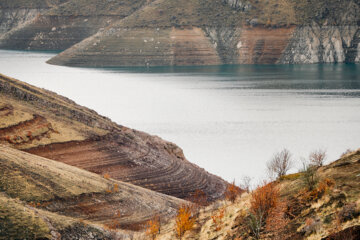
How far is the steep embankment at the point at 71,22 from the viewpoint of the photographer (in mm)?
182750

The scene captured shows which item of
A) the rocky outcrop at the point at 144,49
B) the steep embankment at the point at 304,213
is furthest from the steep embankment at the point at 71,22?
the steep embankment at the point at 304,213

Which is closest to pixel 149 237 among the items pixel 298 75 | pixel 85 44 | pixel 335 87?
pixel 335 87

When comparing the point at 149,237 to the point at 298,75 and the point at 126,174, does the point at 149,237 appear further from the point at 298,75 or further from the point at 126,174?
the point at 298,75

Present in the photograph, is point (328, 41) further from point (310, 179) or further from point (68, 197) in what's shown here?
point (310, 179)

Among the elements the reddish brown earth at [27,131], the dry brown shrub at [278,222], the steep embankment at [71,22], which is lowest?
the reddish brown earth at [27,131]

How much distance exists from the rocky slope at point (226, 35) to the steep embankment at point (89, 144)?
10595 cm

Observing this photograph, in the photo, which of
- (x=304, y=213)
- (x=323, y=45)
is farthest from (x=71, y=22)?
(x=304, y=213)

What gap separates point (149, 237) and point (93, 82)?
287ft

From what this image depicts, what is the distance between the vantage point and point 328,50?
14475 cm

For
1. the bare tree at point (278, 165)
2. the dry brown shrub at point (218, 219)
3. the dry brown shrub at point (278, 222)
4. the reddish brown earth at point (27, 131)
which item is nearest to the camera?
the dry brown shrub at point (278, 222)

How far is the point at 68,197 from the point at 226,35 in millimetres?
133077

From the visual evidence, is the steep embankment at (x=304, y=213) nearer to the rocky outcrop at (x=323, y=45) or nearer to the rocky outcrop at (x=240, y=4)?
the rocky outcrop at (x=323, y=45)

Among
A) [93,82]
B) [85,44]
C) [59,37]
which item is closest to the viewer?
[93,82]

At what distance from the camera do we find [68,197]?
57.3 feet
